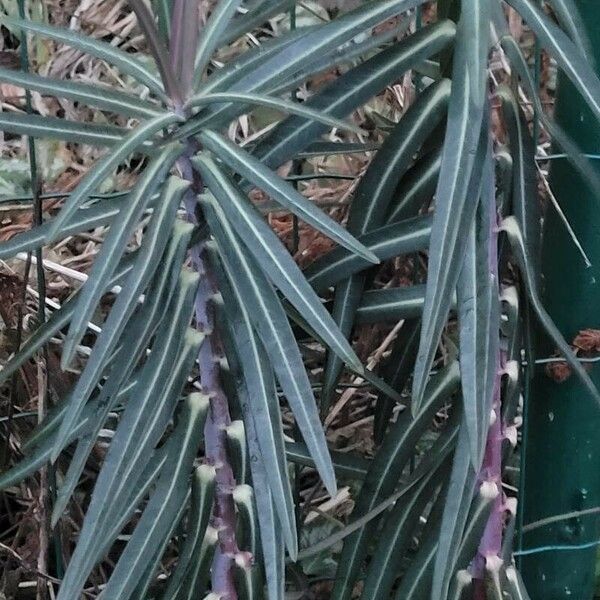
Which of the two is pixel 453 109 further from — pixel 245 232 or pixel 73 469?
pixel 73 469

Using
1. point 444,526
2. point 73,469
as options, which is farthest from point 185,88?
point 444,526

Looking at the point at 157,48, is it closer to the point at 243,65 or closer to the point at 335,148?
the point at 243,65

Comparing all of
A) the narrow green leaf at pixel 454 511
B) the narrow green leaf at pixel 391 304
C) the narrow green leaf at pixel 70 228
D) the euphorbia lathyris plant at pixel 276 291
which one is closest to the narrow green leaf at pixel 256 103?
the euphorbia lathyris plant at pixel 276 291

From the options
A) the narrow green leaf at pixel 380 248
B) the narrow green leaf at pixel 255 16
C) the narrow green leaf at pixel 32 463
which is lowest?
the narrow green leaf at pixel 32 463

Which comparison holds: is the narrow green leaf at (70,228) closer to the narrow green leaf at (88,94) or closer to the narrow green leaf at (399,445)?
the narrow green leaf at (88,94)

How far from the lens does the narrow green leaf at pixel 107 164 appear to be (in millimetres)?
714

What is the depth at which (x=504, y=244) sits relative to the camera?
3.10 ft

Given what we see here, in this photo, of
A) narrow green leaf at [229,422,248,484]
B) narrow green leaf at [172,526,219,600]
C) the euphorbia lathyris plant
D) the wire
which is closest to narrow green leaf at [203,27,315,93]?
the euphorbia lathyris plant

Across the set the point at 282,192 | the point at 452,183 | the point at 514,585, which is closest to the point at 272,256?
the point at 282,192

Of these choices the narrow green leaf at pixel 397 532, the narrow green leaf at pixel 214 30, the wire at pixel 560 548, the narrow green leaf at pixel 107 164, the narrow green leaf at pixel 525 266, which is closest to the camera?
the narrow green leaf at pixel 107 164

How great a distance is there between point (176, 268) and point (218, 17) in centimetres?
22

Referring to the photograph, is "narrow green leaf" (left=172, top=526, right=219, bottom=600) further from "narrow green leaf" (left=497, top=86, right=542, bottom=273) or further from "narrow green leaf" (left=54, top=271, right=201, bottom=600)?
"narrow green leaf" (left=497, top=86, right=542, bottom=273)

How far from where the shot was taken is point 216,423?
946mm

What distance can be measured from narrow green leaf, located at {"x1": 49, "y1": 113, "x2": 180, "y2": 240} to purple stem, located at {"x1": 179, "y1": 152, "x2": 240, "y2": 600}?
6 cm
